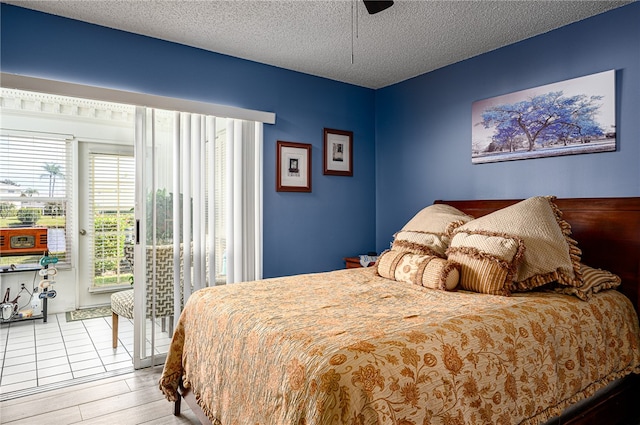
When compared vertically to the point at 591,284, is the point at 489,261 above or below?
above

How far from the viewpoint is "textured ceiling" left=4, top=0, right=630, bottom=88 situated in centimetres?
258

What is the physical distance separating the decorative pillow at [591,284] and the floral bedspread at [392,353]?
0.05 m

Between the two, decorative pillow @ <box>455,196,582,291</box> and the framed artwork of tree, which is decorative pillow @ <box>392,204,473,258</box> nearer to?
decorative pillow @ <box>455,196,582,291</box>

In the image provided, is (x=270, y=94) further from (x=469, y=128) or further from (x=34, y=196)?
(x=34, y=196)

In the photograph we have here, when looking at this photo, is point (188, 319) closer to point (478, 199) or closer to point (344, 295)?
point (344, 295)

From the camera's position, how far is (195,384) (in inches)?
83.3

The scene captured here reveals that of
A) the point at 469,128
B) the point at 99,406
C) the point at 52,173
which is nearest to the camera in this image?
the point at 99,406

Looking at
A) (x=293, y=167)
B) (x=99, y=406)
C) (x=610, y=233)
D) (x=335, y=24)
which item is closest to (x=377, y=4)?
(x=335, y=24)

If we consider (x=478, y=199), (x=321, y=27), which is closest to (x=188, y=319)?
(x=321, y=27)

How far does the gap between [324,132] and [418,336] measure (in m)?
2.86

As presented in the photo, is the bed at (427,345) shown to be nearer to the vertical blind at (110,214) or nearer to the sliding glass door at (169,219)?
the sliding glass door at (169,219)

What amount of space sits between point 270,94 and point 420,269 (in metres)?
2.18

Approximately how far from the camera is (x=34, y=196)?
4539 mm

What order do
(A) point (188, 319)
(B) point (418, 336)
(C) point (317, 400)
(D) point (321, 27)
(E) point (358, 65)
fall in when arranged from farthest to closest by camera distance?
(E) point (358, 65), (D) point (321, 27), (A) point (188, 319), (B) point (418, 336), (C) point (317, 400)
